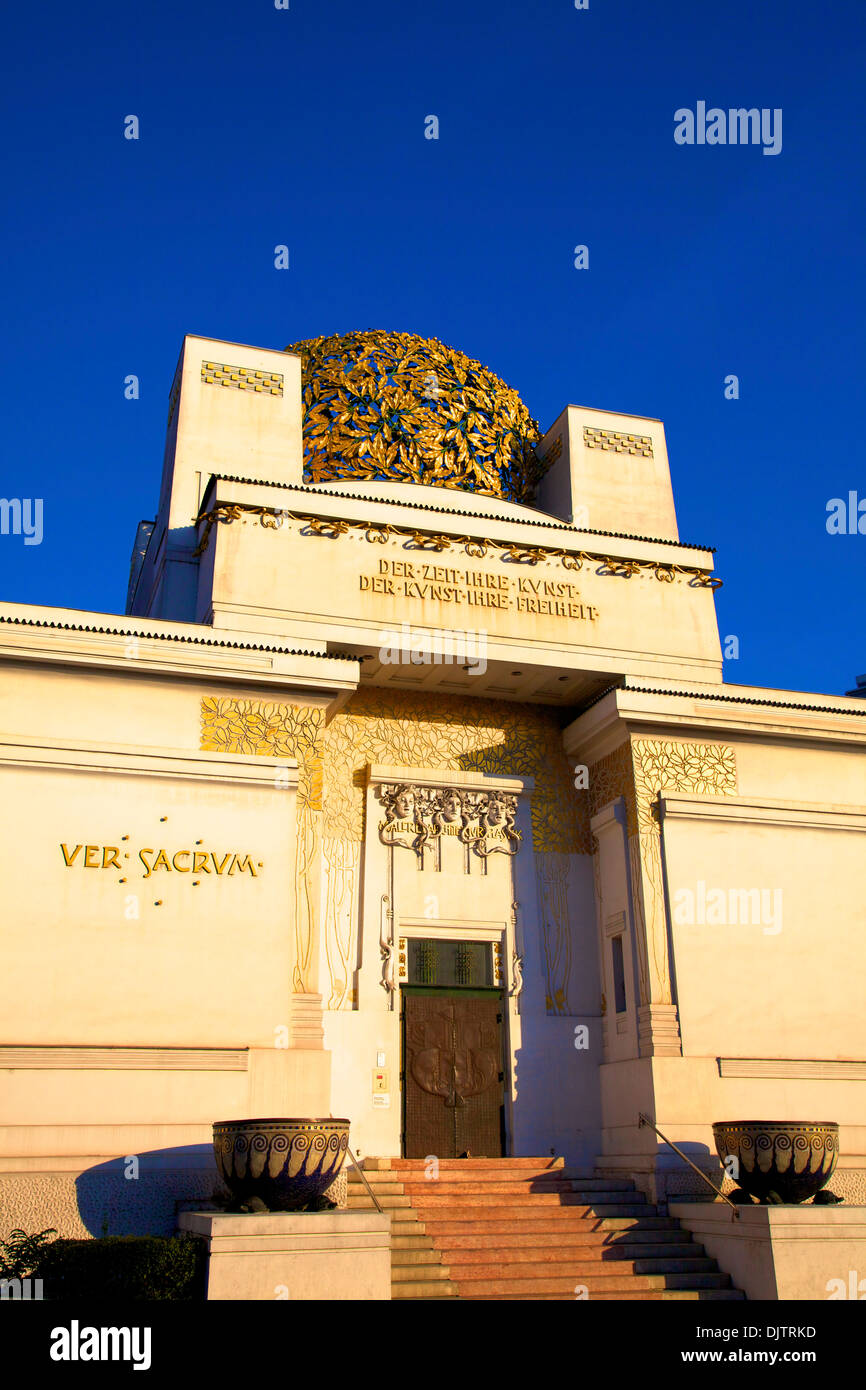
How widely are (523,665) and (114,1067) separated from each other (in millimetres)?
6362

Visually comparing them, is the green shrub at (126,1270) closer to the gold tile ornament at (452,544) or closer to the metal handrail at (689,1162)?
the metal handrail at (689,1162)

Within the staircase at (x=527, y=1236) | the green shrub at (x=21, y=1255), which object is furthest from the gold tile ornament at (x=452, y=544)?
the green shrub at (x=21, y=1255)

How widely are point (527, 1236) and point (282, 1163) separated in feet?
Result: 9.66

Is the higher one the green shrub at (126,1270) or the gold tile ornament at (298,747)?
the gold tile ornament at (298,747)

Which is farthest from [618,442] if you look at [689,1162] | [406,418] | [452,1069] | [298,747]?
[689,1162]

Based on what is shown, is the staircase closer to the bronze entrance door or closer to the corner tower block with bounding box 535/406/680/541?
the bronze entrance door

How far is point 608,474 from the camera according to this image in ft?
54.7

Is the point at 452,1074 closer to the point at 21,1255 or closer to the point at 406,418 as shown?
the point at 21,1255

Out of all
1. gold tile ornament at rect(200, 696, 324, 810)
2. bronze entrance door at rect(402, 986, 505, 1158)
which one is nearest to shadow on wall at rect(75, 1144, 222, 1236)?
bronze entrance door at rect(402, 986, 505, 1158)

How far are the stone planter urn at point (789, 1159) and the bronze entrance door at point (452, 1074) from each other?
3.55 meters

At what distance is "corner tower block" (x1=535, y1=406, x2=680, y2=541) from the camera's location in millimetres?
16391

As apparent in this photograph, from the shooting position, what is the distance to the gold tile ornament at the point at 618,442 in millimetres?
16906

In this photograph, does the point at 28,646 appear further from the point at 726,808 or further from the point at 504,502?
the point at 726,808
